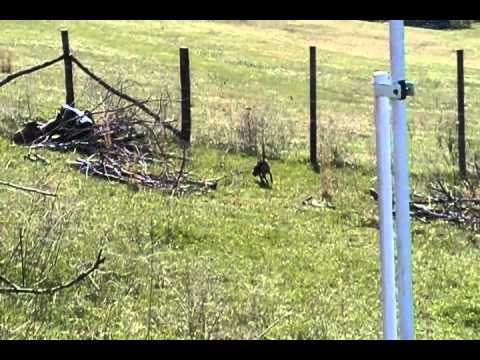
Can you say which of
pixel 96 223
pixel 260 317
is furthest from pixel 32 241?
pixel 96 223

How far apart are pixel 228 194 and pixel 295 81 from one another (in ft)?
43.0

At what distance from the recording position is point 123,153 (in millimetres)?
8914

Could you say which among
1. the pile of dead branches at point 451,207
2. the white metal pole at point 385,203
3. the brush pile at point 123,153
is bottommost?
the pile of dead branches at point 451,207

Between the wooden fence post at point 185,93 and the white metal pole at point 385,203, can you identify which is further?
the wooden fence post at point 185,93

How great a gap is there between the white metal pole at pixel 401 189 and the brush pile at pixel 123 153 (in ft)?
21.3

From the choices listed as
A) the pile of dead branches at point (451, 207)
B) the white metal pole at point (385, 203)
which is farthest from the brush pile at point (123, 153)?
the white metal pole at point (385, 203)

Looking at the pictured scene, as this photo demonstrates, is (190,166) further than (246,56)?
No

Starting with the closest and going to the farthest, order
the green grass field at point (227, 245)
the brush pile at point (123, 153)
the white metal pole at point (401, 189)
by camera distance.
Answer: the white metal pole at point (401, 189) < the green grass field at point (227, 245) < the brush pile at point (123, 153)

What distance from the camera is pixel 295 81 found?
21.7 m

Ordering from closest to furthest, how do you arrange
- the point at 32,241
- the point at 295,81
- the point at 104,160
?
the point at 32,241
the point at 104,160
the point at 295,81

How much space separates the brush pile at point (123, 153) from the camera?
8.29 meters

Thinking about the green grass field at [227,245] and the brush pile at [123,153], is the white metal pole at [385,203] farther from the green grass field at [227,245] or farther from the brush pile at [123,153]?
the brush pile at [123,153]
